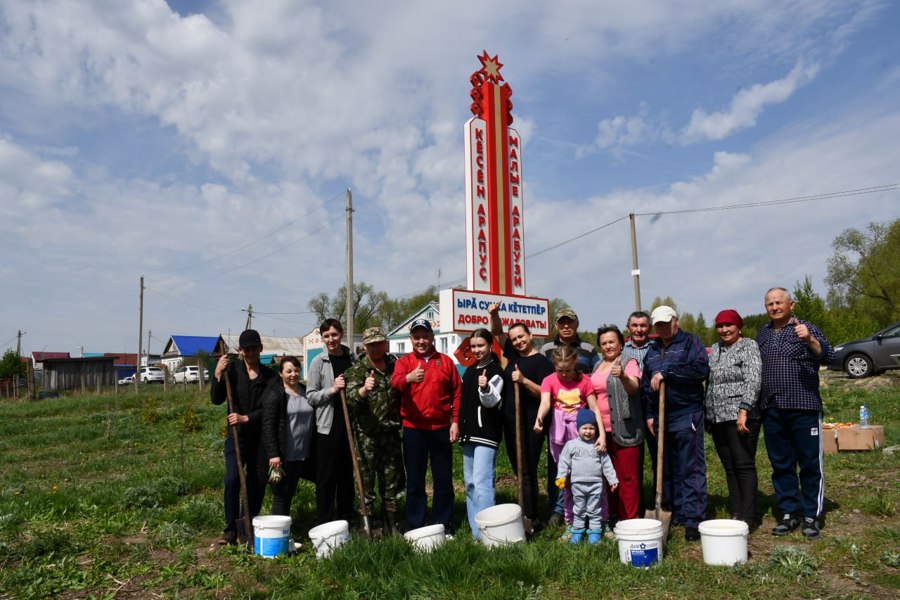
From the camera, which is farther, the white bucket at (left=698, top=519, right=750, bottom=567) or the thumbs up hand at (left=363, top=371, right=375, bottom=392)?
the thumbs up hand at (left=363, top=371, right=375, bottom=392)

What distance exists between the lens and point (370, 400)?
5688mm

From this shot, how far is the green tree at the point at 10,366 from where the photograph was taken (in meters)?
44.3

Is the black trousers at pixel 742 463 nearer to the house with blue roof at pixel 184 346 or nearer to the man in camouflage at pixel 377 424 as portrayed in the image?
the man in camouflage at pixel 377 424

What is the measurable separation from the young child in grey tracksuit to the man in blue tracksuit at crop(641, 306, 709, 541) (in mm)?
624

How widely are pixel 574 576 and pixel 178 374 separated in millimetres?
57007

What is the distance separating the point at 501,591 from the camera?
4.05 meters

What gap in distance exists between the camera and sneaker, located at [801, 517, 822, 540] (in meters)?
5.14

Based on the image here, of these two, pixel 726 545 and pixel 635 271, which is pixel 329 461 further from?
pixel 635 271

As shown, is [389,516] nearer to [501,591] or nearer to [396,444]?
[396,444]

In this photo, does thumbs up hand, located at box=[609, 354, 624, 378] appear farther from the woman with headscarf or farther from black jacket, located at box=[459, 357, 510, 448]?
black jacket, located at box=[459, 357, 510, 448]

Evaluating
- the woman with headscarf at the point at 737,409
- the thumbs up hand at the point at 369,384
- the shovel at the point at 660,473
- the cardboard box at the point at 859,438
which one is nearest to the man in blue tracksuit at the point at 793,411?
the woman with headscarf at the point at 737,409

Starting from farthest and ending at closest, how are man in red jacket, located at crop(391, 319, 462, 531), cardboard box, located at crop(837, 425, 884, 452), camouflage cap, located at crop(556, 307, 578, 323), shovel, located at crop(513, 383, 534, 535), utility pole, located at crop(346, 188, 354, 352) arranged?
utility pole, located at crop(346, 188, 354, 352)
cardboard box, located at crop(837, 425, 884, 452)
camouflage cap, located at crop(556, 307, 578, 323)
man in red jacket, located at crop(391, 319, 462, 531)
shovel, located at crop(513, 383, 534, 535)

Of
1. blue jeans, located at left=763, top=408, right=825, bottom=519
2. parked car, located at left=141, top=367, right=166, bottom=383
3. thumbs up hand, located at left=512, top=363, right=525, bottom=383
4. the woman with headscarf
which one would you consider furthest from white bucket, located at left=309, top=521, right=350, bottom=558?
parked car, located at left=141, top=367, right=166, bottom=383

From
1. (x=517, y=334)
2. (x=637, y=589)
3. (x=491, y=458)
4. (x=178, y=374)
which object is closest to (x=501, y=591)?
(x=637, y=589)
